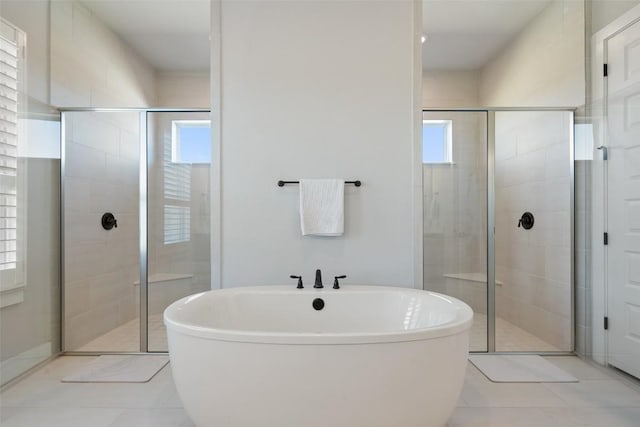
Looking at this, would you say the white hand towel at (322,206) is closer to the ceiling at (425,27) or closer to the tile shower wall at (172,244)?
the tile shower wall at (172,244)

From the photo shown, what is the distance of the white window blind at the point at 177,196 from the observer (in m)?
2.74

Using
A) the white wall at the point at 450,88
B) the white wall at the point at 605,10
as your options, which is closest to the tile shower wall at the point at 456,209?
the white wall at the point at 450,88

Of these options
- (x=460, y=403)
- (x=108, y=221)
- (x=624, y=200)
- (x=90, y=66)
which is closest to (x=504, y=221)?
(x=624, y=200)

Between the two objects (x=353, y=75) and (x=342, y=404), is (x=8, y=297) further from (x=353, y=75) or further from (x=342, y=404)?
(x=353, y=75)

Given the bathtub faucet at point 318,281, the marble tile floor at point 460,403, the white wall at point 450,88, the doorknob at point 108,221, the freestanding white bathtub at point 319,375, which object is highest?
the white wall at point 450,88

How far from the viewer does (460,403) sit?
184cm

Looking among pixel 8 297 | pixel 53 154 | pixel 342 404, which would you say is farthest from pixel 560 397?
pixel 53 154

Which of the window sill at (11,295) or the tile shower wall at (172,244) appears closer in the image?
the window sill at (11,295)

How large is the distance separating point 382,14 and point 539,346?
248 cm

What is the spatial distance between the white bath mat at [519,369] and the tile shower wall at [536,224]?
310 mm

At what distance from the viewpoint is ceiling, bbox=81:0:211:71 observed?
8.52 ft

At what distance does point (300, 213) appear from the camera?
2.27m

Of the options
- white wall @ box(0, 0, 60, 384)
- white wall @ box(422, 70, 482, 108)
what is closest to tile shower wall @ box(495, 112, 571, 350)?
white wall @ box(422, 70, 482, 108)

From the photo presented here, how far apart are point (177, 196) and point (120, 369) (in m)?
1.21
